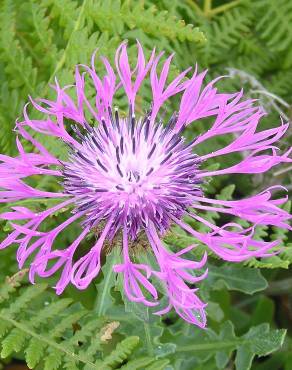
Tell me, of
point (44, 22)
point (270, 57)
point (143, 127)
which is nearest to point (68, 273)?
point (143, 127)

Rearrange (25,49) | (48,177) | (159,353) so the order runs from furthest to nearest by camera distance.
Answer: (25,49) → (48,177) → (159,353)

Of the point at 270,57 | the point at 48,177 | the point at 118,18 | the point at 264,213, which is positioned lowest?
the point at 48,177

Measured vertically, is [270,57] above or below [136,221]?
above

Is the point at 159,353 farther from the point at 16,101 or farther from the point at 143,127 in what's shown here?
the point at 16,101

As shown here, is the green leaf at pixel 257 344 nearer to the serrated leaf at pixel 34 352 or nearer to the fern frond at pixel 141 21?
the serrated leaf at pixel 34 352

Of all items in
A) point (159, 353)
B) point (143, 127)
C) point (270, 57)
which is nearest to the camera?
point (143, 127)

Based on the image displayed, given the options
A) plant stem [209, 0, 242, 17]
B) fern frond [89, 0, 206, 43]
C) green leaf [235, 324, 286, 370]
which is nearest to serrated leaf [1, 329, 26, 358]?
green leaf [235, 324, 286, 370]

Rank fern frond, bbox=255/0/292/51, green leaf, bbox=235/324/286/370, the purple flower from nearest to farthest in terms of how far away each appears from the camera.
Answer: the purple flower < green leaf, bbox=235/324/286/370 < fern frond, bbox=255/0/292/51

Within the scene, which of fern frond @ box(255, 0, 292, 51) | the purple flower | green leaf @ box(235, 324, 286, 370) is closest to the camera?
the purple flower

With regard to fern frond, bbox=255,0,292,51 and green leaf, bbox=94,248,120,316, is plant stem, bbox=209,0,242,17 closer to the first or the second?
fern frond, bbox=255,0,292,51
